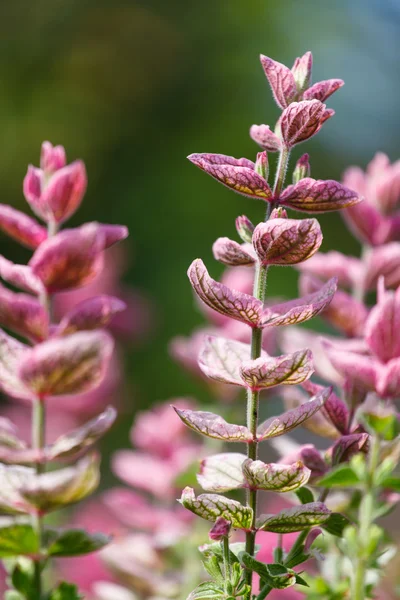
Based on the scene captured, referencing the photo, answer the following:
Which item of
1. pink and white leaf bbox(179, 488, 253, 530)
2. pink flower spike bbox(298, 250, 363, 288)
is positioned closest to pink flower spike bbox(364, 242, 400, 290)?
pink flower spike bbox(298, 250, 363, 288)

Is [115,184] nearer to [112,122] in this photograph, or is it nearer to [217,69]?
[112,122]

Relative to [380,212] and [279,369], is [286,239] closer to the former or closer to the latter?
[279,369]

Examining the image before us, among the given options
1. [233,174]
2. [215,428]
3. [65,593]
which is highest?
[233,174]

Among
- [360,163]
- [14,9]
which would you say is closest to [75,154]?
[14,9]

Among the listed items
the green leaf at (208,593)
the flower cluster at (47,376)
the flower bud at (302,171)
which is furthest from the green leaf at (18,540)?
the flower bud at (302,171)

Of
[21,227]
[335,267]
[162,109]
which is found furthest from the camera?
[162,109]

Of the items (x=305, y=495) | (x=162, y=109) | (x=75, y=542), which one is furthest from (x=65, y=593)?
(x=162, y=109)

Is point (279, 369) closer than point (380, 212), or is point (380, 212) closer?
point (279, 369)

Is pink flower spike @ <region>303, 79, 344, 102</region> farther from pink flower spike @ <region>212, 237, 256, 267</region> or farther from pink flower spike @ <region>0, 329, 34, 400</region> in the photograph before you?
pink flower spike @ <region>0, 329, 34, 400</region>
